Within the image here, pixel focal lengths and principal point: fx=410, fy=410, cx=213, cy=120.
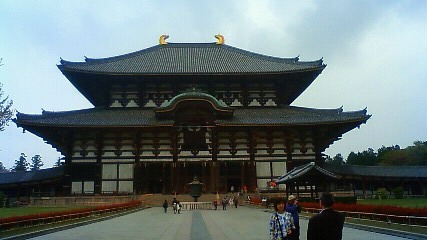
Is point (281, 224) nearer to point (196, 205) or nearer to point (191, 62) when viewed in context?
point (196, 205)

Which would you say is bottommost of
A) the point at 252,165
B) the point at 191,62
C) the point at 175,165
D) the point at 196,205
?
the point at 196,205

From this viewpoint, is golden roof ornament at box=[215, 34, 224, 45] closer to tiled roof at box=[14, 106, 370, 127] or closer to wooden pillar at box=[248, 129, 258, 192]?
tiled roof at box=[14, 106, 370, 127]

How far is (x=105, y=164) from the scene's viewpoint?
45.6 m

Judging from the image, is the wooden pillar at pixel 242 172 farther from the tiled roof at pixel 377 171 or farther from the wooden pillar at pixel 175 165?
the tiled roof at pixel 377 171

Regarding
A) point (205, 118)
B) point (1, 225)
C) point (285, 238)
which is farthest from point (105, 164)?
point (285, 238)

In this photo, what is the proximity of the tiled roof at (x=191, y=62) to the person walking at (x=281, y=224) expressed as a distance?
41.6m

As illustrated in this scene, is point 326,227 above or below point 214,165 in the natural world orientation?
below

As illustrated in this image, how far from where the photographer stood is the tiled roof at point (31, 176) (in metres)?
47.7

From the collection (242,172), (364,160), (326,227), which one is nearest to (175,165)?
(242,172)

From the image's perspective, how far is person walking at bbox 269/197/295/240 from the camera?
7707mm

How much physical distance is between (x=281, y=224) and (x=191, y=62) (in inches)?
1922

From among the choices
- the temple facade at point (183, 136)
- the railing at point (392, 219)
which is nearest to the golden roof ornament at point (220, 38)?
the temple facade at point (183, 136)

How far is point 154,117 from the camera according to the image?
4738 cm

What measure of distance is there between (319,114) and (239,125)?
10.4 meters
